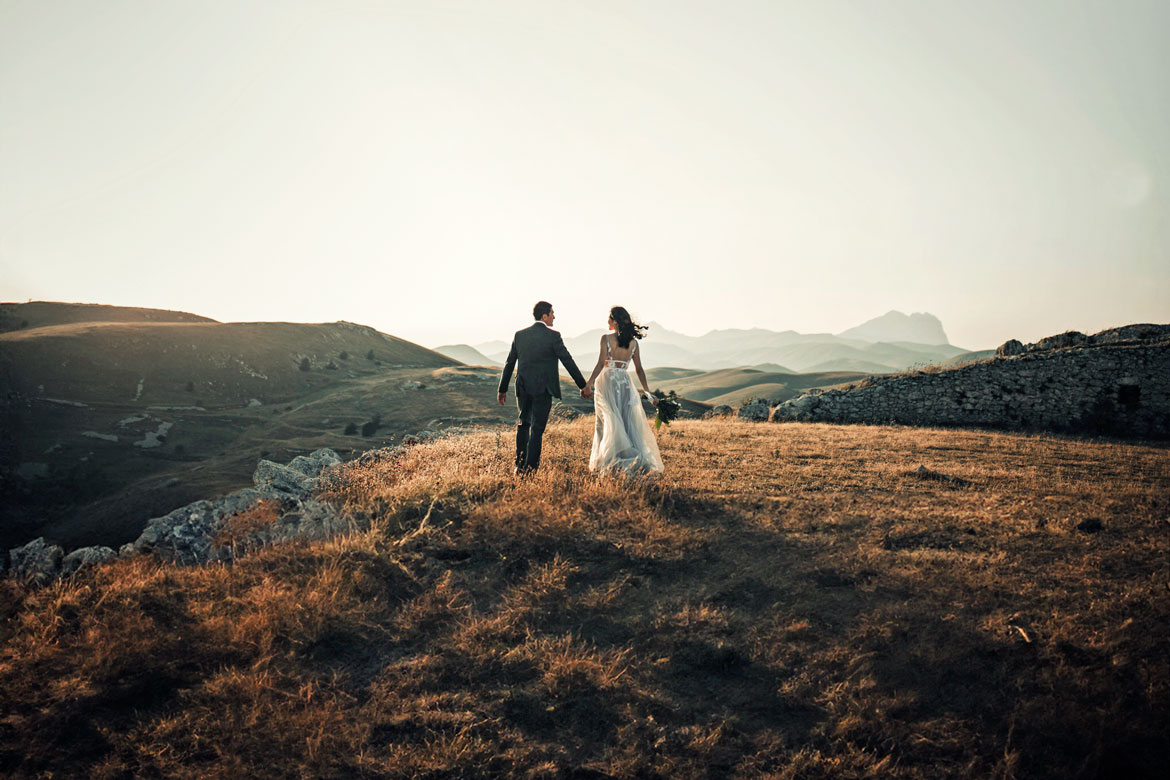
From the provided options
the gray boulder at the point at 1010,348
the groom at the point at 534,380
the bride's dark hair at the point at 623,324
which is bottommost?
the groom at the point at 534,380

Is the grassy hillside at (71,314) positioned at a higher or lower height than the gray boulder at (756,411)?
higher

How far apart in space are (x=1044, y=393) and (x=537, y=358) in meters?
17.1

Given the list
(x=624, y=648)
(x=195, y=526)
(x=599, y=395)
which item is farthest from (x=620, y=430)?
(x=195, y=526)

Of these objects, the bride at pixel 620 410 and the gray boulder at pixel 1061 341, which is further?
the gray boulder at pixel 1061 341

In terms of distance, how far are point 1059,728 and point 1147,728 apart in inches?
17.8

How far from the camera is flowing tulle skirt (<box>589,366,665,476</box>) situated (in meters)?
8.79

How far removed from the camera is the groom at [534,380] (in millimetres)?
8789

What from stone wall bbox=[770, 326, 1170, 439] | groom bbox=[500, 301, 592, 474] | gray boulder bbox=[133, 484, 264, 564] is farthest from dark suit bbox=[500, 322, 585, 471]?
stone wall bbox=[770, 326, 1170, 439]

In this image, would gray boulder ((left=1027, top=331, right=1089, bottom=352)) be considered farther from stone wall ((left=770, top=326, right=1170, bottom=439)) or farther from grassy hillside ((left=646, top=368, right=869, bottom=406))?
grassy hillside ((left=646, top=368, right=869, bottom=406))

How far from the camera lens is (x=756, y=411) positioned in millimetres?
21547

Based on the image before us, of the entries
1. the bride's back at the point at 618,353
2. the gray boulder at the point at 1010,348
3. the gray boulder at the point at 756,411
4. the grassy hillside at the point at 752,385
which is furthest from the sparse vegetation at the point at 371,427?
the grassy hillside at the point at 752,385

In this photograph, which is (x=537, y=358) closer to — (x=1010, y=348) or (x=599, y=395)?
(x=599, y=395)

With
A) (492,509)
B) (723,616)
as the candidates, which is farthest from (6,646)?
(723,616)

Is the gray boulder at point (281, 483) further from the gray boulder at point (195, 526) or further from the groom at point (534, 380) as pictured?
the groom at point (534, 380)
